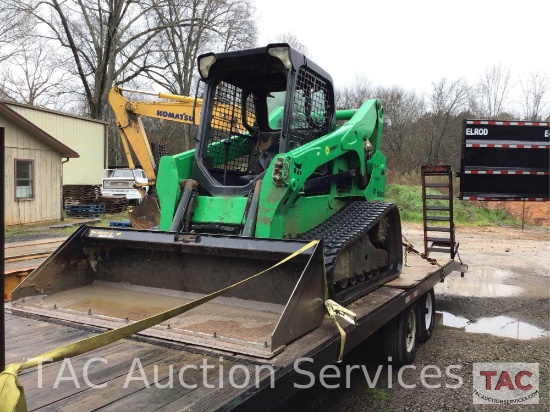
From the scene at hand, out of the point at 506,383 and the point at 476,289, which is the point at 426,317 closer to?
the point at 506,383

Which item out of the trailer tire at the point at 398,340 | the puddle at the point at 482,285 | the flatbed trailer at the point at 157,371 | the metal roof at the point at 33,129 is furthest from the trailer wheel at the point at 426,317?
the metal roof at the point at 33,129

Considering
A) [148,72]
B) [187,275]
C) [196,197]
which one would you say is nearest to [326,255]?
[187,275]

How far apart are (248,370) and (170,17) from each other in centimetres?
3025

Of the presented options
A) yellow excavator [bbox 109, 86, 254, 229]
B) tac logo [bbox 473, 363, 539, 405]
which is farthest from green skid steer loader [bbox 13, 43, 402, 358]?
yellow excavator [bbox 109, 86, 254, 229]

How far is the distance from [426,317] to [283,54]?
3.44m

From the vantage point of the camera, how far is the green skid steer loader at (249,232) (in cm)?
345

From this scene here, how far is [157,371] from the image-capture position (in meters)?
2.60

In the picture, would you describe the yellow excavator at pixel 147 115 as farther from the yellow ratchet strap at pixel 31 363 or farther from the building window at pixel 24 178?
the yellow ratchet strap at pixel 31 363

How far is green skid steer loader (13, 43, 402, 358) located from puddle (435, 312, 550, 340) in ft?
5.86

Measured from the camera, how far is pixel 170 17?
29.8 meters

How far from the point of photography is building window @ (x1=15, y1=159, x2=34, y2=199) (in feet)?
54.1

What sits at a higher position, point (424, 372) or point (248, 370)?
point (248, 370)

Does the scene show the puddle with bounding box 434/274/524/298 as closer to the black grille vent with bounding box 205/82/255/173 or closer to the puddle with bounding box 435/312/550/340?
the puddle with bounding box 435/312/550/340

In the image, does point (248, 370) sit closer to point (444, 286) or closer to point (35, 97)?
point (444, 286)
